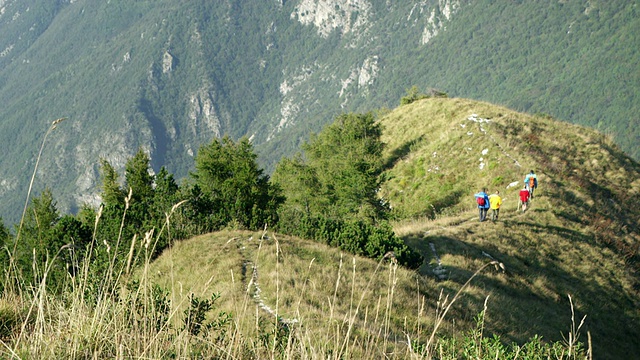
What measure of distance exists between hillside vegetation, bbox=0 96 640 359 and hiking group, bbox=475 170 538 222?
0.59m

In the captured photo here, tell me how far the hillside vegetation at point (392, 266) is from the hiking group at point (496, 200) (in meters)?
0.59

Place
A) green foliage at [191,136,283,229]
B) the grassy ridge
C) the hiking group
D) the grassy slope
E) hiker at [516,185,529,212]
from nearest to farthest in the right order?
the grassy slope → green foliage at [191,136,283,229] → the grassy ridge → the hiking group → hiker at [516,185,529,212]

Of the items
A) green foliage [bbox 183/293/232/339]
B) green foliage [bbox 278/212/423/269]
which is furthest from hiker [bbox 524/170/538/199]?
green foliage [bbox 183/293/232/339]

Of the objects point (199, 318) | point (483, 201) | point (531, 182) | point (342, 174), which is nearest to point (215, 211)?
point (483, 201)

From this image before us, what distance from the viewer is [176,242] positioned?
1742cm

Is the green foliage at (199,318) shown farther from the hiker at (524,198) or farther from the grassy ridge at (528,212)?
the hiker at (524,198)

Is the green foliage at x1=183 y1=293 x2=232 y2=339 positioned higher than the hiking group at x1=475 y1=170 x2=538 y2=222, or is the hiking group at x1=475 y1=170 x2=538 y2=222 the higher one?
the hiking group at x1=475 y1=170 x2=538 y2=222

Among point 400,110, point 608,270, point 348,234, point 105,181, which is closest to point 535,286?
point 608,270

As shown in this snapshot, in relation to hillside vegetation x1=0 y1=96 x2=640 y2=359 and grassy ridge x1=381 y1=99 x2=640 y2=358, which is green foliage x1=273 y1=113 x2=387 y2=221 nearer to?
hillside vegetation x1=0 y1=96 x2=640 y2=359

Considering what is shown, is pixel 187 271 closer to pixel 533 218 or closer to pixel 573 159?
pixel 533 218

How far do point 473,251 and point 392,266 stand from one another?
11.4 metres

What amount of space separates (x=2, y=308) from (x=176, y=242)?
36.0 ft

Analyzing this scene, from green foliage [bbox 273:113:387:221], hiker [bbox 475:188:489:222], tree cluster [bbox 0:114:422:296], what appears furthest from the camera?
green foliage [bbox 273:113:387:221]

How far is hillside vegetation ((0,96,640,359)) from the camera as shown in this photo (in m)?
5.25
